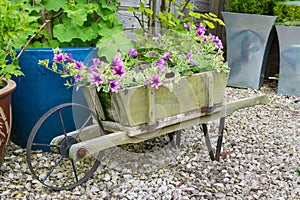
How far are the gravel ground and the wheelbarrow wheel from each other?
0.06 metres

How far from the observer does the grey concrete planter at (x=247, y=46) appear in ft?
12.3

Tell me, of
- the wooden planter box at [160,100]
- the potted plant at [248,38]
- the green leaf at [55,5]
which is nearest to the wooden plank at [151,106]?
the wooden planter box at [160,100]

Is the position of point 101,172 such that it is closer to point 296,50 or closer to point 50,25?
point 50,25

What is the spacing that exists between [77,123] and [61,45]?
51cm

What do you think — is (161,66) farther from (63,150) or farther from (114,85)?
(63,150)

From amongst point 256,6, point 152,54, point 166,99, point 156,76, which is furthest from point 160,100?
Result: point 256,6

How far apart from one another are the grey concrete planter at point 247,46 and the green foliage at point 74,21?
1.75 meters

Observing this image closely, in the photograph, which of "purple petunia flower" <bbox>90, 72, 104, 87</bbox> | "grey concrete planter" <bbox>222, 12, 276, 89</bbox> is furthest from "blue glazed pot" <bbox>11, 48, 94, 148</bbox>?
"grey concrete planter" <bbox>222, 12, 276, 89</bbox>

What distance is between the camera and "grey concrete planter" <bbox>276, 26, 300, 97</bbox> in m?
3.61

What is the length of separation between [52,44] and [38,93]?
33cm

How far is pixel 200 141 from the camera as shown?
2.56m

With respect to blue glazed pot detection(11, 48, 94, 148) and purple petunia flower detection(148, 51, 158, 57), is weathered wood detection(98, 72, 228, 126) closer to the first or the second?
purple petunia flower detection(148, 51, 158, 57)

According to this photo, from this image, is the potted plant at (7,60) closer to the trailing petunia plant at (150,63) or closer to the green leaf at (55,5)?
the trailing petunia plant at (150,63)

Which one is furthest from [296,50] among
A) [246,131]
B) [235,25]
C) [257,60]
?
[246,131]
